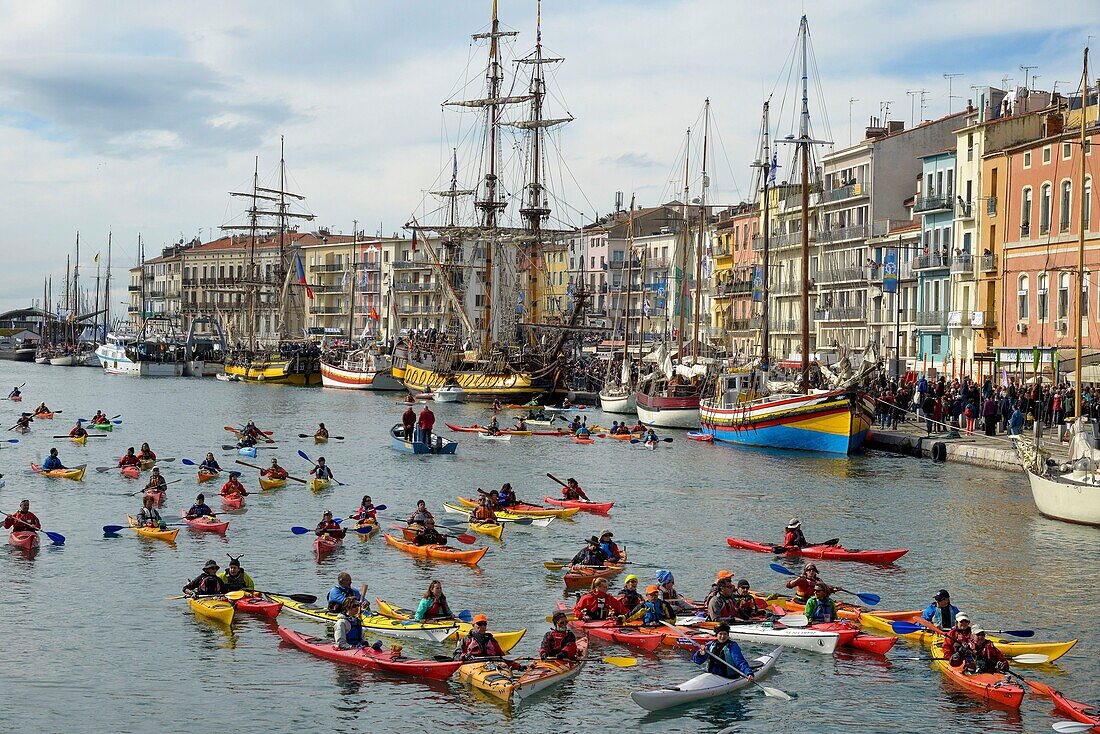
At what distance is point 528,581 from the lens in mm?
36688

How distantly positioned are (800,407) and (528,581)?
35.8 metres

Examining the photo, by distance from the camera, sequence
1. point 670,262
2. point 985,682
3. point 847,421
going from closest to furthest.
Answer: point 985,682 → point 847,421 → point 670,262

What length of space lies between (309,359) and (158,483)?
10448cm

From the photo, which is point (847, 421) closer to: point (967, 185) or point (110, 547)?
point (967, 185)

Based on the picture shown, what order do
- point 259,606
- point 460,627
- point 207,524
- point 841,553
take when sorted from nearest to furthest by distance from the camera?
point 460,627
point 259,606
point 841,553
point 207,524

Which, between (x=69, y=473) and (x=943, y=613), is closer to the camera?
(x=943, y=613)

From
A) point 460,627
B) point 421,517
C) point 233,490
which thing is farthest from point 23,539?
point 460,627

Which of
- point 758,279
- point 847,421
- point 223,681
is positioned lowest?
point 223,681

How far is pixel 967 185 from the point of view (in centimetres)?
8394

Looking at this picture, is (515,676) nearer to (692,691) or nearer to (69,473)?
(692,691)

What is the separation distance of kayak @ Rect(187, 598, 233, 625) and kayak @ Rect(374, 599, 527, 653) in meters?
3.57

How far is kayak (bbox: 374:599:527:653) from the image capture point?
1109 inches

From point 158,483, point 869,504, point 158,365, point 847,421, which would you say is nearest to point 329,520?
point 158,483

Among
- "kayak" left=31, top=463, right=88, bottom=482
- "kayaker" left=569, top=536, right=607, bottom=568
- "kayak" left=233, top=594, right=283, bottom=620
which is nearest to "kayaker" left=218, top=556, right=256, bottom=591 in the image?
"kayak" left=233, top=594, right=283, bottom=620
